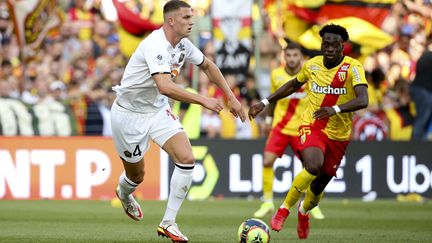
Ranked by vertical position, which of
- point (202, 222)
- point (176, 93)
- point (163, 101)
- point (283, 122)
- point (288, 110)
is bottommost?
point (202, 222)

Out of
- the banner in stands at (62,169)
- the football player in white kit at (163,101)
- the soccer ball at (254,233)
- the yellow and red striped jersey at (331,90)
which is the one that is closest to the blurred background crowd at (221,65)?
the banner in stands at (62,169)

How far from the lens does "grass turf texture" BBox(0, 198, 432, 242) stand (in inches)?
518

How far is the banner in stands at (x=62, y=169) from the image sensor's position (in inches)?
803

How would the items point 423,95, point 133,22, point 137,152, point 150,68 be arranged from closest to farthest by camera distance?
point 150,68 < point 137,152 < point 423,95 < point 133,22

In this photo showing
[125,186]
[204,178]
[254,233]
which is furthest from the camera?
[204,178]

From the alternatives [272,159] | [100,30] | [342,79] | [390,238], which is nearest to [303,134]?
[342,79]

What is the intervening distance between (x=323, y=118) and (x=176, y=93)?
6.89ft

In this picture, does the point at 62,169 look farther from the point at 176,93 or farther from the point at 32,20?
the point at 176,93

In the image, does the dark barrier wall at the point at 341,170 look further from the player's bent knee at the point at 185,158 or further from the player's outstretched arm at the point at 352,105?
the player's bent knee at the point at 185,158

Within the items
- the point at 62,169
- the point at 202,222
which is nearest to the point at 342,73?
the point at 202,222

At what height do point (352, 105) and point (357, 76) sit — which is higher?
point (357, 76)

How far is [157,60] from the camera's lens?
38.6 ft

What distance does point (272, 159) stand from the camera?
17.3 meters

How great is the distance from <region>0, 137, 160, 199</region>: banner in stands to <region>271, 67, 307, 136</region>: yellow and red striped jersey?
13.4 feet
